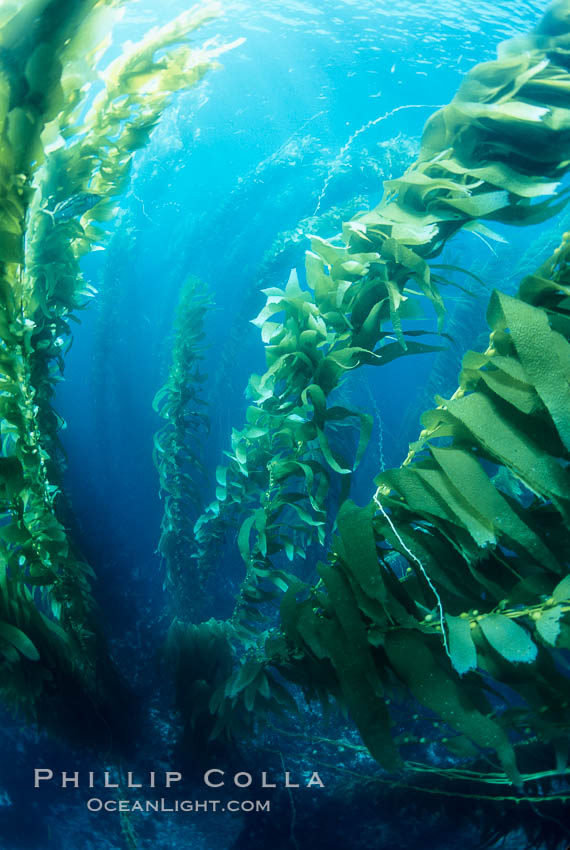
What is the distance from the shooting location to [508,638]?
82cm

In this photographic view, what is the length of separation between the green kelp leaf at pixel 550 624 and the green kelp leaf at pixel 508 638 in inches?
1.9

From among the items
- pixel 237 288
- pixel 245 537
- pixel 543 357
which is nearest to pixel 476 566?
pixel 543 357

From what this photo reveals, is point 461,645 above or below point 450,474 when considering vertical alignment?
below

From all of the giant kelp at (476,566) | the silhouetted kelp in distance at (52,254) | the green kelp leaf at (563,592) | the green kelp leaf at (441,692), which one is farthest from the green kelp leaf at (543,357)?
the silhouetted kelp in distance at (52,254)

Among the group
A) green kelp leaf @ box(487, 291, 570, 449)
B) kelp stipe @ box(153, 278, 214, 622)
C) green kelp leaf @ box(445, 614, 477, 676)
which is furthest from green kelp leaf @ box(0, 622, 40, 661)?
kelp stipe @ box(153, 278, 214, 622)

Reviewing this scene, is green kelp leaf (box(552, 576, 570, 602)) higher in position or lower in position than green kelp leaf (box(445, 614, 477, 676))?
higher

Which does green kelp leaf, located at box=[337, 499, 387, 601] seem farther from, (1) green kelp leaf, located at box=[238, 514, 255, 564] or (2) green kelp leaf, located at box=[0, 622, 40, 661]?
(2) green kelp leaf, located at box=[0, 622, 40, 661]

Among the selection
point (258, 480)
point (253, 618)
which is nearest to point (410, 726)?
point (253, 618)

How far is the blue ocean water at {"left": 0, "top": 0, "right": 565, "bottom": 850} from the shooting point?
1.90 meters

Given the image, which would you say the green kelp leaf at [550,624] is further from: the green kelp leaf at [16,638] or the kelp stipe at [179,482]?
the kelp stipe at [179,482]

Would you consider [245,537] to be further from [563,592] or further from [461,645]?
A: [563,592]

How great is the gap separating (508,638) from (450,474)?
342 mm

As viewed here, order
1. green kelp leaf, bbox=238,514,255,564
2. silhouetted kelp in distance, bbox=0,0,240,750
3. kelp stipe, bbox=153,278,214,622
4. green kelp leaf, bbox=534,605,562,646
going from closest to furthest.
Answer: green kelp leaf, bbox=534,605,562,646 → silhouetted kelp in distance, bbox=0,0,240,750 → green kelp leaf, bbox=238,514,255,564 → kelp stipe, bbox=153,278,214,622

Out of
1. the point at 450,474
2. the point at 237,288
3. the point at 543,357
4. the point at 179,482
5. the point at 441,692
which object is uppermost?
the point at 237,288
